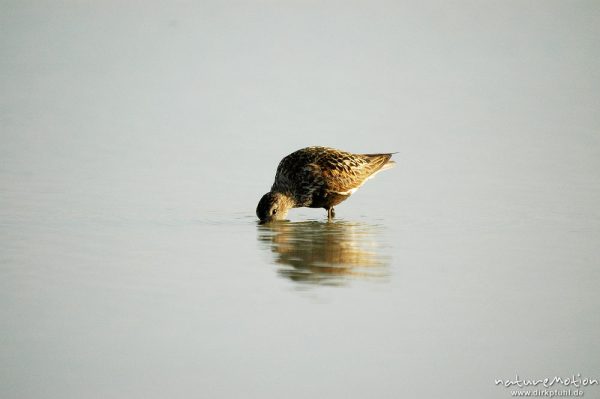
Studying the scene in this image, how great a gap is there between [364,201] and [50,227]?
6.06 m

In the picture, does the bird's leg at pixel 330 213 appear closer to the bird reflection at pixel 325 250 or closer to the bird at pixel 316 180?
the bird at pixel 316 180

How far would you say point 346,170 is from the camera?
13.8 metres

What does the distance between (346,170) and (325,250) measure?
3.78 m

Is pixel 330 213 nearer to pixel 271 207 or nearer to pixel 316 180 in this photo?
pixel 316 180

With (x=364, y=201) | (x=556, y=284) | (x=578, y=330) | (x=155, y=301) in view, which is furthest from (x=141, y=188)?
(x=578, y=330)

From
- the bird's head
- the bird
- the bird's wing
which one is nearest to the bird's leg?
the bird

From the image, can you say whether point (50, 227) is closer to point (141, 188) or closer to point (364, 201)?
point (141, 188)

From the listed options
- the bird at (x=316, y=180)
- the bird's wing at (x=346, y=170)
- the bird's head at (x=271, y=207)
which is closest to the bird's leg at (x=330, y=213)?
the bird at (x=316, y=180)

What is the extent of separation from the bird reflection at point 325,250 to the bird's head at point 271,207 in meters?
0.17

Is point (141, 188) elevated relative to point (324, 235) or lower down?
elevated

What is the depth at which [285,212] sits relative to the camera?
13.1m

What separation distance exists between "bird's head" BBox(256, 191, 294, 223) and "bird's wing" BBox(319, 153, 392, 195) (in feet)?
3.17

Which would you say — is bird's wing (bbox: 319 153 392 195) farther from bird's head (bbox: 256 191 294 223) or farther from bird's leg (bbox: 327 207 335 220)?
bird's head (bbox: 256 191 294 223)

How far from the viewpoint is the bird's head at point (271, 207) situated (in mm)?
12438
